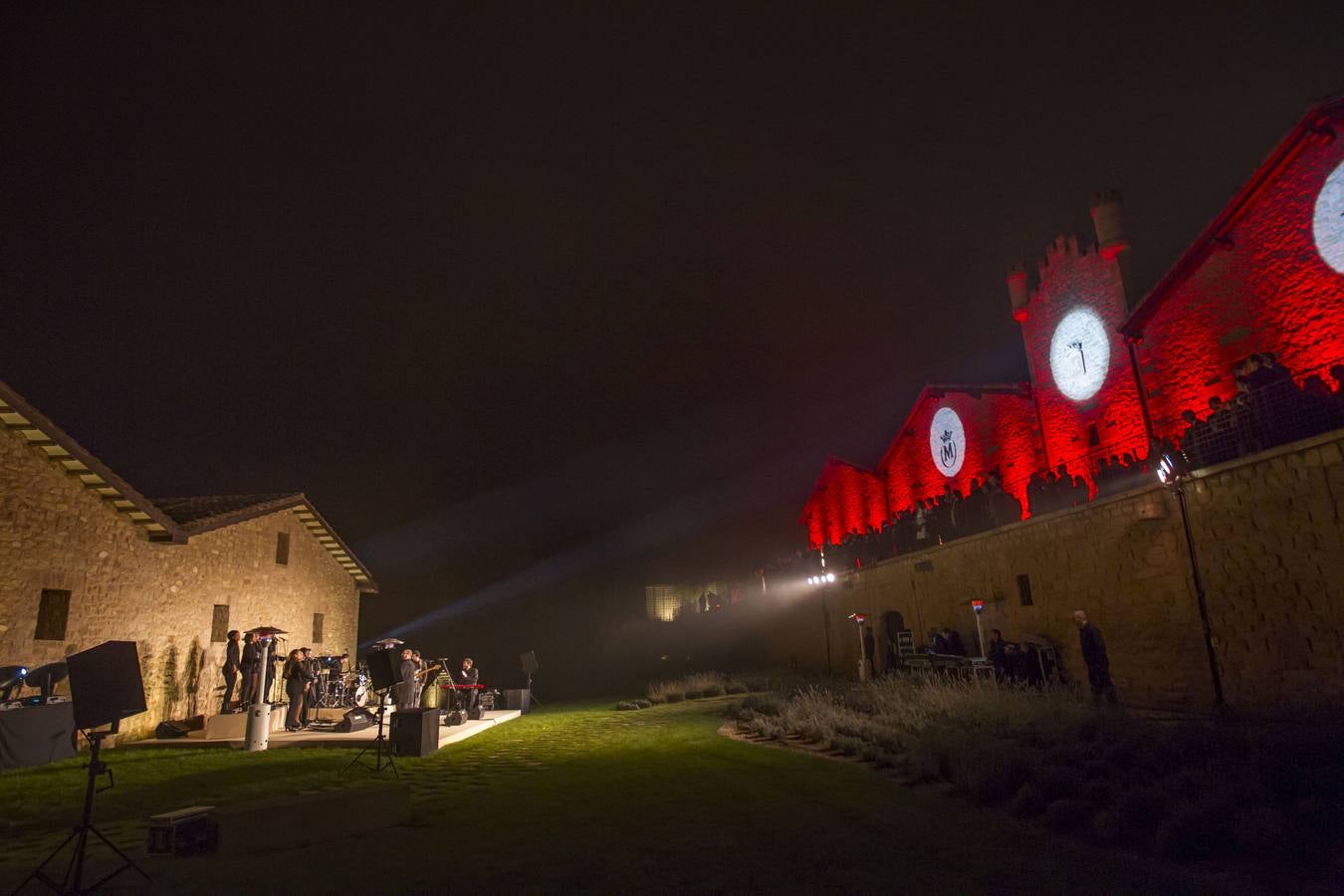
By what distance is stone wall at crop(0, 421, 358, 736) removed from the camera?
39.0ft

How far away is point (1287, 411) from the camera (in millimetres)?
11055

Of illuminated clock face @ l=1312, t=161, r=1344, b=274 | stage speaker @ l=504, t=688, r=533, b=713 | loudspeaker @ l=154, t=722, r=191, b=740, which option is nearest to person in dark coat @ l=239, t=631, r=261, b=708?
loudspeaker @ l=154, t=722, r=191, b=740

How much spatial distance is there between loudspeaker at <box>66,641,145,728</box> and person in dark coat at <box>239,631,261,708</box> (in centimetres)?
1088

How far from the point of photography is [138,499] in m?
13.6

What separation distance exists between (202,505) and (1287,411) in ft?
76.0

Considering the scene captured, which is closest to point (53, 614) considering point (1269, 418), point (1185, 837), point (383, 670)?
point (383, 670)

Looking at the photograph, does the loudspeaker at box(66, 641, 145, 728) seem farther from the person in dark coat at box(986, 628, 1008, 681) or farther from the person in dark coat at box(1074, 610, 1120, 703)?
the person in dark coat at box(986, 628, 1008, 681)

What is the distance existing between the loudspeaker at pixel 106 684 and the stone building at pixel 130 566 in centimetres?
903

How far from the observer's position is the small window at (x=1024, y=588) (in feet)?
52.1

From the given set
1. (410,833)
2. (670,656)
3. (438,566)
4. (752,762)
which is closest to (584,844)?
(410,833)

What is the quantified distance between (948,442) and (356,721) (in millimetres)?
20312

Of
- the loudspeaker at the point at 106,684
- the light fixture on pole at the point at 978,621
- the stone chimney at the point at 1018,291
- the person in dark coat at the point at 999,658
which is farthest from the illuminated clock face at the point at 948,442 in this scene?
the loudspeaker at the point at 106,684

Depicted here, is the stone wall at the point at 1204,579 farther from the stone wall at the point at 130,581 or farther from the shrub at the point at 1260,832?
the stone wall at the point at 130,581

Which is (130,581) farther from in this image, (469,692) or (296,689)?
(469,692)
